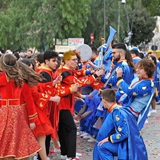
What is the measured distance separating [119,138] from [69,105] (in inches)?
56.3

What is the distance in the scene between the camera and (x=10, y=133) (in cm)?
416

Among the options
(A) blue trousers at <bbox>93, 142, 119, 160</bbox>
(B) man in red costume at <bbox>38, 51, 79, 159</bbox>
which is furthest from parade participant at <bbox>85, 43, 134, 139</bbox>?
(A) blue trousers at <bbox>93, 142, 119, 160</bbox>

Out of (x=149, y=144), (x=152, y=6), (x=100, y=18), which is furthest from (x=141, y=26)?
(x=149, y=144)

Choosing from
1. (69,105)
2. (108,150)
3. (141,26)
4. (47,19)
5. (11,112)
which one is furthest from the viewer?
(141,26)

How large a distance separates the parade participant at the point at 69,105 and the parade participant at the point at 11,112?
1.19m

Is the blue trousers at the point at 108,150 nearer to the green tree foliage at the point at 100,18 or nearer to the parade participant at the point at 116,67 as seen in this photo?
the parade participant at the point at 116,67

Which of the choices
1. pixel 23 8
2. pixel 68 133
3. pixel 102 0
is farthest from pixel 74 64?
pixel 102 0

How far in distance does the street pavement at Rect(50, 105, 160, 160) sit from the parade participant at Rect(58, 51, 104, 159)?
54 centimetres

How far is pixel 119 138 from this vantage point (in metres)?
4.21

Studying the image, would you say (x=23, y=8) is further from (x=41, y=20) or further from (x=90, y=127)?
(x=90, y=127)

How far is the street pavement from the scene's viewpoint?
5912 millimetres

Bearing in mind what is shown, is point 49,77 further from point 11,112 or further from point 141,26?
point 141,26

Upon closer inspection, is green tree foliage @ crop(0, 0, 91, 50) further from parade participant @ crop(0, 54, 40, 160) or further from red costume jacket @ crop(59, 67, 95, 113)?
parade participant @ crop(0, 54, 40, 160)

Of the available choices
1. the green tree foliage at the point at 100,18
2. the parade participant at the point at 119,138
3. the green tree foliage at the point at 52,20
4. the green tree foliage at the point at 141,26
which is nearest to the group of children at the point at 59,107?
the parade participant at the point at 119,138
